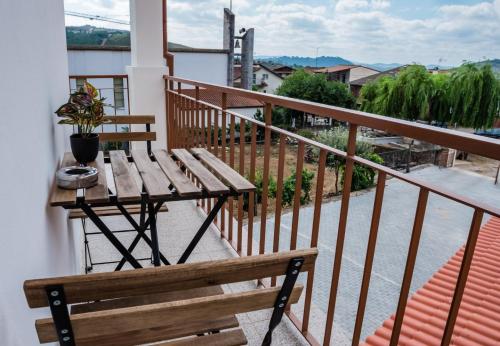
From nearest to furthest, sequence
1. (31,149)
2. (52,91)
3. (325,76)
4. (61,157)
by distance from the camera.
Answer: (31,149)
(52,91)
(61,157)
(325,76)

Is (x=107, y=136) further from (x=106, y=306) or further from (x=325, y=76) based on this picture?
(x=325, y=76)

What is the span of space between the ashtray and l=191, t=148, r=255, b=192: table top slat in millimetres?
586

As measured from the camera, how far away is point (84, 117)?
1731 millimetres

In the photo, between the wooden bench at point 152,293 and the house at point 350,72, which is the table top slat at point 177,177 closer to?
the wooden bench at point 152,293

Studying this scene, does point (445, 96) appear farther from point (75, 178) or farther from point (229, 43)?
point (75, 178)

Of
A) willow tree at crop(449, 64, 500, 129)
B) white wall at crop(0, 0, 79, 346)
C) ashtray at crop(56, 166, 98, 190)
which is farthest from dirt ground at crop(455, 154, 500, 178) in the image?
white wall at crop(0, 0, 79, 346)

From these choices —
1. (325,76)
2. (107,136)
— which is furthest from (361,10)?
(107,136)

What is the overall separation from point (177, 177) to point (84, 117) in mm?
502

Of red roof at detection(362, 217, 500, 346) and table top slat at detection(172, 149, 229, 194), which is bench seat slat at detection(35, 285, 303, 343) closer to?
table top slat at detection(172, 149, 229, 194)

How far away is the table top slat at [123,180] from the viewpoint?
4.96 feet

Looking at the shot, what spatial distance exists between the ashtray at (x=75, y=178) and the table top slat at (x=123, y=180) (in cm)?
11

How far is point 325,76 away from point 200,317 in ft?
126

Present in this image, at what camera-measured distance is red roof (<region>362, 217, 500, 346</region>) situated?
560cm

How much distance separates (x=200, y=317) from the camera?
3.04 ft
